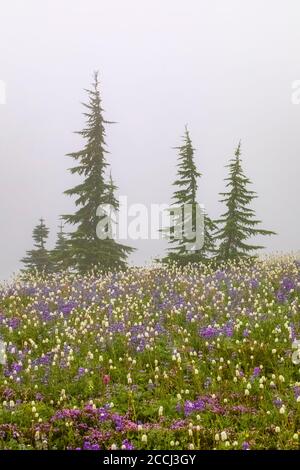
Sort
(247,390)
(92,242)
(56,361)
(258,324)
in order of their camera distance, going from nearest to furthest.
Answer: (247,390)
(56,361)
(258,324)
(92,242)

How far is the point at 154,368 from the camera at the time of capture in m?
9.42

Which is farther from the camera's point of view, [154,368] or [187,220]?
[187,220]

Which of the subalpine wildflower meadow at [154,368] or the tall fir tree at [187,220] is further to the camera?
the tall fir tree at [187,220]

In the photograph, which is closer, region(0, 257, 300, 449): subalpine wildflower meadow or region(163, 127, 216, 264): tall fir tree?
region(0, 257, 300, 449): subalpine wildflower meadow

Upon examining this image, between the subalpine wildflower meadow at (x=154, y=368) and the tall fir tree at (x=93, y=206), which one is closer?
the subalpine wildflower meadow at (x=154, y=368)

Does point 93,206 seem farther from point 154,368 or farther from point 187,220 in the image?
point 154,368

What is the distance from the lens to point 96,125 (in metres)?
30.8

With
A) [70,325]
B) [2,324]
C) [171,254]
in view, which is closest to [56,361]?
[70,325]

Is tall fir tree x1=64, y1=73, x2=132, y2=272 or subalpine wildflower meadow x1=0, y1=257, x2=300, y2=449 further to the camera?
tall fir tree x1=64, y1=73, x2=132, y2=272

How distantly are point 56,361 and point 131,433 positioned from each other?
2.69 m

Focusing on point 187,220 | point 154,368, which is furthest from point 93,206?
point 154,368

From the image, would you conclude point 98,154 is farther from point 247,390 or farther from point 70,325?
point 247,390

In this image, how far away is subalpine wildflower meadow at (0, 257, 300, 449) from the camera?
7.20m

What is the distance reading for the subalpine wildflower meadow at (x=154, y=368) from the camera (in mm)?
7203
